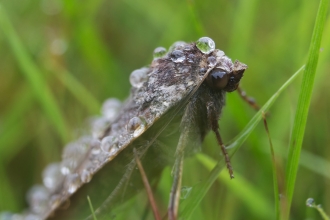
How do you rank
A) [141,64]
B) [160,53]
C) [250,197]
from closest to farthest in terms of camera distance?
[160,53] → [250,197] → [141,64]

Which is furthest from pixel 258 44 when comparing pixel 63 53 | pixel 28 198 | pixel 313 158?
pixel 28 198

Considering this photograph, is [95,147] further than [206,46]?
Yes

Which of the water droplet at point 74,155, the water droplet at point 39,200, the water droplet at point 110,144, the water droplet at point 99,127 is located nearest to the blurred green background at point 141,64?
the water droplet at point 39,200

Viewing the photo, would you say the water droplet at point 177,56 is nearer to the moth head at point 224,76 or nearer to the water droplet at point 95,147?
the moth head at point 224,76

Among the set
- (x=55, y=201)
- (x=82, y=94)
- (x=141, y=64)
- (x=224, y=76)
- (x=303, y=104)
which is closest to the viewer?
(x=303, y=104)

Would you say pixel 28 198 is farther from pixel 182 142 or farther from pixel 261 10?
pixel 261 10

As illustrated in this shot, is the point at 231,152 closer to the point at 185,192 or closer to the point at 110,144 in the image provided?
the point at 185,192

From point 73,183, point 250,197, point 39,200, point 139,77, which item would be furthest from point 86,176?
point 250,197

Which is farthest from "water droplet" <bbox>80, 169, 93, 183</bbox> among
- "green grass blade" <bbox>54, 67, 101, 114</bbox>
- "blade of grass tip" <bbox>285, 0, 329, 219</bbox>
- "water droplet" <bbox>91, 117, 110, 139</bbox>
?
"green grass blade" <bbox>54, 67, 101, 114</bbox>
